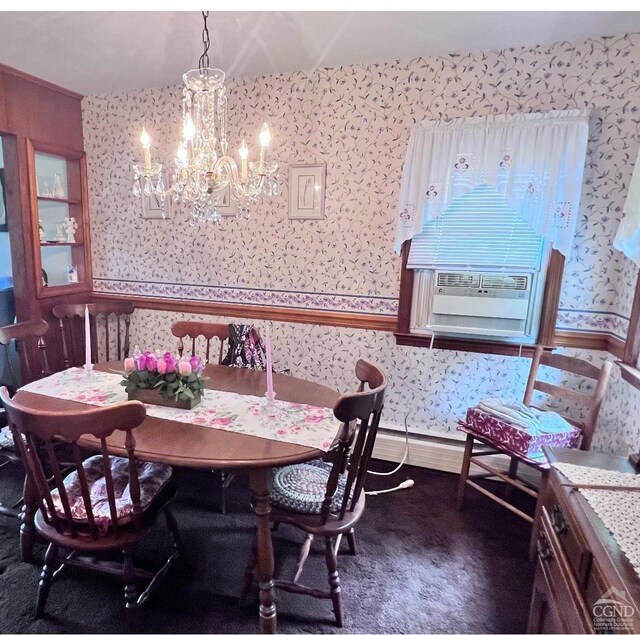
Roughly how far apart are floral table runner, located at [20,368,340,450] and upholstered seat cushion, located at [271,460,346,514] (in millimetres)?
209

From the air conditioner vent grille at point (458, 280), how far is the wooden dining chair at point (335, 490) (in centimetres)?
98

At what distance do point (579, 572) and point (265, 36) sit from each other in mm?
2481

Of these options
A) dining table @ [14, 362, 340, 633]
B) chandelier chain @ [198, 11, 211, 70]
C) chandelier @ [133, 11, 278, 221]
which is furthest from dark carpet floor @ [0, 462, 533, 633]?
chandelier chain @ [198, 11, 211, 70]

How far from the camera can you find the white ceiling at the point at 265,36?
189 centimetres

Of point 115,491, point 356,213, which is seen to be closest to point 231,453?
point 115,491

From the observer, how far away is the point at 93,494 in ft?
4.94

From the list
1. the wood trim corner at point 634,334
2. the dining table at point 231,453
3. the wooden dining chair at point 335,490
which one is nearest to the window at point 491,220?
the wood trim corner at point 634,334

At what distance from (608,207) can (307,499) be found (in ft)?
6.87

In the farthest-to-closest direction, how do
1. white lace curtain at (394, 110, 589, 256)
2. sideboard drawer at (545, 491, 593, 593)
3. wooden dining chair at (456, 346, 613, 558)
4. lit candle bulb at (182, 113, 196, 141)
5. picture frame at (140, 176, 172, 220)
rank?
picture frame at (140, 176, 172, 220) → white lace curtain at (394, 110, 589, 256) → wooden dining chair at (456, 346, 613, 558) → lit candle bulb at (182, 113, 196, 141) → sideboard drawer at (545, 491, 593, 593)

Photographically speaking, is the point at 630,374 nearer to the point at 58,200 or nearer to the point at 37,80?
the point at 58,200

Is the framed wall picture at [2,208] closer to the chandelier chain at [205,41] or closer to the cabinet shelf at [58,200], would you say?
the cabinet shelf at [58,200]

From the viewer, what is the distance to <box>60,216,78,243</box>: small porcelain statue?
311 centimetres

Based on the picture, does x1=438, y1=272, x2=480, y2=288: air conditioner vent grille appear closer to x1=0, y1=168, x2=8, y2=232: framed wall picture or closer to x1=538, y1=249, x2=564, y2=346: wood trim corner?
x1=538, y1=249, x2=564, y2=346: wood trim corner

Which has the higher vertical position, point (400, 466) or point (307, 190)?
point (307, 190)
